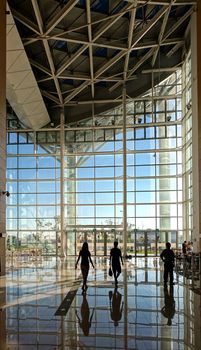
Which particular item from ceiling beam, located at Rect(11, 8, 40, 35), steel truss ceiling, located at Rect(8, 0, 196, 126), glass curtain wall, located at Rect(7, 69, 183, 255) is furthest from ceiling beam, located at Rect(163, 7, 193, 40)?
ceiling beam, located at Rect(11, 8, 40, 35)

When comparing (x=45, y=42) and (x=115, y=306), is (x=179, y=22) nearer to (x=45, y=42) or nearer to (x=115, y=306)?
(x=45, y=42)

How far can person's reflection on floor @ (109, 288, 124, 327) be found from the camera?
8.21 m

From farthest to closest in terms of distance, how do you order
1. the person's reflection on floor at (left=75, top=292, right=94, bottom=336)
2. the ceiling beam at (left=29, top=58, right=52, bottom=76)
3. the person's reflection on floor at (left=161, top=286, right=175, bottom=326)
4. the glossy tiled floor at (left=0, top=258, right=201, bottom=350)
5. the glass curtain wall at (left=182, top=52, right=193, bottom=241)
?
the glass curtain wall at (left=182, top=52, right=193, bottom=241) → the ceiling beam at (left=29, top=58, right=52, bottom=76) → the person's reflection on floor at (left=161, top=286, right=175, bottom=326) → the person's reflection on floor at (left=75, top=292, right=94, bottom=336) → the glossy tiled floor at (left=0, top=258, right=201, bottom=350)

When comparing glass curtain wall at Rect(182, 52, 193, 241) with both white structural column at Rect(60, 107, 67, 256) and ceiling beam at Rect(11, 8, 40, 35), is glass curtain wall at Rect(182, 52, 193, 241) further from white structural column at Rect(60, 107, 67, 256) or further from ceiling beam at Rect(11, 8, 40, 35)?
ceiling beam at Rect(11, 8, 40, 35)

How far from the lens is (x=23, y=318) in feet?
27.4

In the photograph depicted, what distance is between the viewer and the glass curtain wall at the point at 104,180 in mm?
35406

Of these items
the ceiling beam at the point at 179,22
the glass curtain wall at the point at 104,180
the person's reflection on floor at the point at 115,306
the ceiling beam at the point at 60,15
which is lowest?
the person's reflection on floor at the point at 115,306

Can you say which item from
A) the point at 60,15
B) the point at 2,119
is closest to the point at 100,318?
the point at 2,119

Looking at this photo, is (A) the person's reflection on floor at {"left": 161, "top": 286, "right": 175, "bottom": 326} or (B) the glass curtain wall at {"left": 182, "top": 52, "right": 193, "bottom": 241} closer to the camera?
(A) the person's reflection on floor at {"left": 161, "top": 286, "right": 175, "bottom": 326}

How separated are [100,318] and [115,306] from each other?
1.61 metres

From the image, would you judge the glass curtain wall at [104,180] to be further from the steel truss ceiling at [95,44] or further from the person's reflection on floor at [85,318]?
the person's reflection on floor at [85,318]

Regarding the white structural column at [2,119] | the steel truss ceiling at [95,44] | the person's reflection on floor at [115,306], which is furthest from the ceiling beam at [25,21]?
the person's reflection on floor at [115,306]

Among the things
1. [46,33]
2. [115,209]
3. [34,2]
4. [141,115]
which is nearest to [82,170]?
[115,209]

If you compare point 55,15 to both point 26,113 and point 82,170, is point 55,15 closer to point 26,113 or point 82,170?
point 26,113
